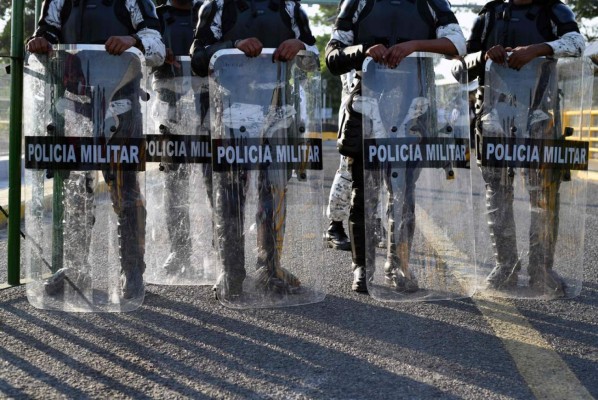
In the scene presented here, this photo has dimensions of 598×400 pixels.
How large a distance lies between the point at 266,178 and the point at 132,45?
2.99ft

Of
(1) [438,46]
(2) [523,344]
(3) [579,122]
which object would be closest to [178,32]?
(1) [438,46]

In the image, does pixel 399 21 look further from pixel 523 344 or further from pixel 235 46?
pixel 523 344

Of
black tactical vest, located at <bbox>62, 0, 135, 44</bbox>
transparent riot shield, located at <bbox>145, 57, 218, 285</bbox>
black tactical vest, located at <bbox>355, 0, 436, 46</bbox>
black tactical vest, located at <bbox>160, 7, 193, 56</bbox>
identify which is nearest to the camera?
black tactical vest, located at <bbox>62, 0, 135, 44</bbox>

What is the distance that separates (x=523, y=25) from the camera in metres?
4.22

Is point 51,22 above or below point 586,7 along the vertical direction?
below

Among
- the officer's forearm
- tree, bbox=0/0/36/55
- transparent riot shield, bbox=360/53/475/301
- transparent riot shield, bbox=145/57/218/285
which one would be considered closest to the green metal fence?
transparent riot shield, bbox=145/57/218/285

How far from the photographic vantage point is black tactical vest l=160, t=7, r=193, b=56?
4812 millimetres

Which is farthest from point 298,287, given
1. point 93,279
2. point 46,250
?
point 46,250

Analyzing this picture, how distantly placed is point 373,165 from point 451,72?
0.62 m

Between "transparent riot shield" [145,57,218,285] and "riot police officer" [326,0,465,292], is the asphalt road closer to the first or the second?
"transparent riot shield" [145,57,218,285]

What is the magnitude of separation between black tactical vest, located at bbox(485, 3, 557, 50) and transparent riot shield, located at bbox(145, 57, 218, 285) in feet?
5.52

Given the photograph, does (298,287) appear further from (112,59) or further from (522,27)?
(522,27)

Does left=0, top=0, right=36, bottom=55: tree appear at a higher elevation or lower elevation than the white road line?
higher

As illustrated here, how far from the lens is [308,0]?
406 inches
